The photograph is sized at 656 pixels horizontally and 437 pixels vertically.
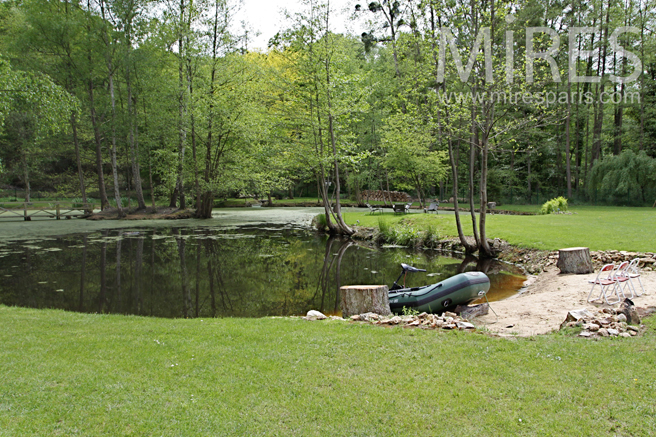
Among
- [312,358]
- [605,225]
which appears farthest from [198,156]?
[312,358]

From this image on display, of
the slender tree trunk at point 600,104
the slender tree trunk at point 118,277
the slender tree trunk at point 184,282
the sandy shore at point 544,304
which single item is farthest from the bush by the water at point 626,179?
the slender tree trunk at point 118,277

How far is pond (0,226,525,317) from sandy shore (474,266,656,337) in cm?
87

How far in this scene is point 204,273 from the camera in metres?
11.8

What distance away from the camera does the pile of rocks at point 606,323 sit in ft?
17.2

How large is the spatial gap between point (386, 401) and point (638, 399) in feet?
7.11

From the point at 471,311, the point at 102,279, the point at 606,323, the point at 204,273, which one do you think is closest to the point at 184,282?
the point at 204,273

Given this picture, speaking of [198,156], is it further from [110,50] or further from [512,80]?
[512,80]

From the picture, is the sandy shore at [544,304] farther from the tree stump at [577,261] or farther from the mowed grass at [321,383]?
the mowed grass at [321,383]

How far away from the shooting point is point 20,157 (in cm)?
3544

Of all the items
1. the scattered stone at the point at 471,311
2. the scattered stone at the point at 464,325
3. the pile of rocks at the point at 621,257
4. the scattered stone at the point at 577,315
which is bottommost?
the scattered stone at the point at 471,311

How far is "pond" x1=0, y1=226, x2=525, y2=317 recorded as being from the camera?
28.6ft

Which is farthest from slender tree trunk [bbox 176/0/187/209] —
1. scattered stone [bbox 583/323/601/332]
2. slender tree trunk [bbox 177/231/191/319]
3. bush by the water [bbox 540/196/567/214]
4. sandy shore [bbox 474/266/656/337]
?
scattered stone [bbox 583/323/601/332]

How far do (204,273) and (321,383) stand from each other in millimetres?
8421

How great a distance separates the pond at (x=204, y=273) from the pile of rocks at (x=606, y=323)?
3170 mm
